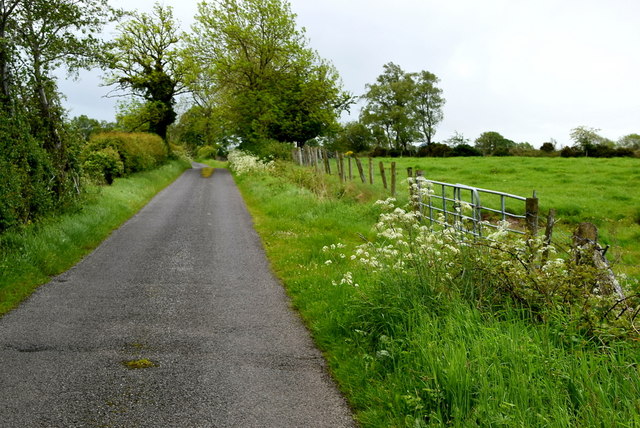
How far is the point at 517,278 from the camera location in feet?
17.5

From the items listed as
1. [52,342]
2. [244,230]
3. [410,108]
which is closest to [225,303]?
[52,342]

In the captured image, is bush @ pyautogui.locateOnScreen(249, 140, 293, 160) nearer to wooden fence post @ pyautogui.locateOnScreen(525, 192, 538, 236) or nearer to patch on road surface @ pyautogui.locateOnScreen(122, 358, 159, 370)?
wooden fence post @ pyautogui.locateOnScreen(525, 192, 538, 236)

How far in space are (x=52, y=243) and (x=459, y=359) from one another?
31.9 ft

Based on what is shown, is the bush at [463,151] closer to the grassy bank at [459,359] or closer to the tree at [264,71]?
the tree at [264,71]

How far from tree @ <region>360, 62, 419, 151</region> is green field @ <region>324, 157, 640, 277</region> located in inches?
1734

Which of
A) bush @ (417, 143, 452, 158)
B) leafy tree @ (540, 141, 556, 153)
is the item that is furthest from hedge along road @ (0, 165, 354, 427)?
bush @ (417, 143, 452, 158)

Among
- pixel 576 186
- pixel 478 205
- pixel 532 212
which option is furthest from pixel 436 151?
pixel 532 212

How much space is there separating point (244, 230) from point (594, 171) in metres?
22.1

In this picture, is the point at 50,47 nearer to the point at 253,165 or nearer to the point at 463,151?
the point at 253,165

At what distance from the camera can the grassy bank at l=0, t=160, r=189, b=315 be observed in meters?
8.59

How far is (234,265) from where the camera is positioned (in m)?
10.5

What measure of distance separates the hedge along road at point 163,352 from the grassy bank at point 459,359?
1.35 feet

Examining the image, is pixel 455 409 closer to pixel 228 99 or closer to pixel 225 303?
pixel 225 303

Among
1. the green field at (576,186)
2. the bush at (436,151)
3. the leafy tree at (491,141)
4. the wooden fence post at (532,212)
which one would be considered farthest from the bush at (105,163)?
the leafy tree at (491,141)
